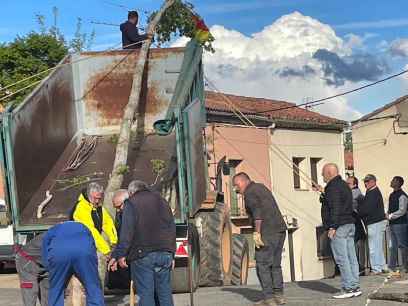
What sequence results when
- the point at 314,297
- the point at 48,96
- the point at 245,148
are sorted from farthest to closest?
the point at 245,148, the point at 48,96, the point at 314,297

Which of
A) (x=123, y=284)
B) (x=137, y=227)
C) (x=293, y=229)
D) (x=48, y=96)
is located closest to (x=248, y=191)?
(x=137, y=227)

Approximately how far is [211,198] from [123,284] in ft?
5.82

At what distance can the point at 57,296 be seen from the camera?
7328 mm

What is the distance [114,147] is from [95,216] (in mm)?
2935

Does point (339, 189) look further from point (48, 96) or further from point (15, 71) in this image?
point (15, 71)

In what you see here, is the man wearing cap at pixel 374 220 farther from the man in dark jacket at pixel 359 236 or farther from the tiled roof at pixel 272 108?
the tiled roof at pixel 272 108

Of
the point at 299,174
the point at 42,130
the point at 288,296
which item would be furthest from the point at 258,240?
the point at 299,174

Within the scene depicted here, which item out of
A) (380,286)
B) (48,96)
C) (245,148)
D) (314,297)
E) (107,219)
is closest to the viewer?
(107,219)

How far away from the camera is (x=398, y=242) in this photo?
13.0 m

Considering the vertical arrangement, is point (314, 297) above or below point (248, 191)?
below

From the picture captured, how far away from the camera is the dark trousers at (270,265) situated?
9.11 meters

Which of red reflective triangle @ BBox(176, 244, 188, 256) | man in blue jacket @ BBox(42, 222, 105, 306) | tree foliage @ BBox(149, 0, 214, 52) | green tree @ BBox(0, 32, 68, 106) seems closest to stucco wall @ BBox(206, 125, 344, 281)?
green tree @ BBox(0, 32, 68, 106)

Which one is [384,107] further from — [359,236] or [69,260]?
[69,260]

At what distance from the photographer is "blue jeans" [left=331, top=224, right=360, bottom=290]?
9.41 metres
